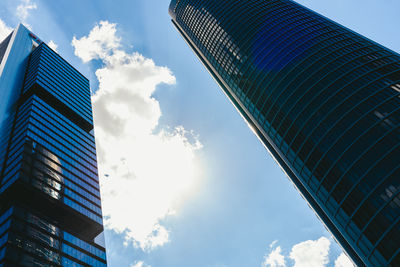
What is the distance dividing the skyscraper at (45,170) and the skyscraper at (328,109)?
2214 inches

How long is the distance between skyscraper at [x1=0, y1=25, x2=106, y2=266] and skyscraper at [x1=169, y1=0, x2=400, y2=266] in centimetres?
5624

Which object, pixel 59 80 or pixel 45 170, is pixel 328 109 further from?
pixel 59 80

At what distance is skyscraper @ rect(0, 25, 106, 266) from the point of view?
5475 centimetres

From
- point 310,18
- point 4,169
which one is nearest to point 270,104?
point 310,18

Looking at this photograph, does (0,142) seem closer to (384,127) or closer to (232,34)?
(232,34)

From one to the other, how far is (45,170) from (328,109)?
71.6m

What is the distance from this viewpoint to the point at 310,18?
9488 centimetres

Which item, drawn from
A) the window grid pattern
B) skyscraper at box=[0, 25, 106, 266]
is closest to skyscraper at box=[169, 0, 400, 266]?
skyscraper at box=[0, 25, 106, 266]

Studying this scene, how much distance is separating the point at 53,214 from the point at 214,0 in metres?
114

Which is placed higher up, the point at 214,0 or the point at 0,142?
the point at 214,0

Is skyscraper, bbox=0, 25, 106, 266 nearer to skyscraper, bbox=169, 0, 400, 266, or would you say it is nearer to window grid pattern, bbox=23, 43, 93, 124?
window grid pattern, bbox=23, 43, 93, 124

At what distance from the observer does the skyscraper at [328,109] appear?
167ft

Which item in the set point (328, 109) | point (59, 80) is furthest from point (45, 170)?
point (328, 109)

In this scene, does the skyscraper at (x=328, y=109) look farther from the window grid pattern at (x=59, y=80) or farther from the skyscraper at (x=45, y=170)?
the window grid pattern at (x=59, y=80)
